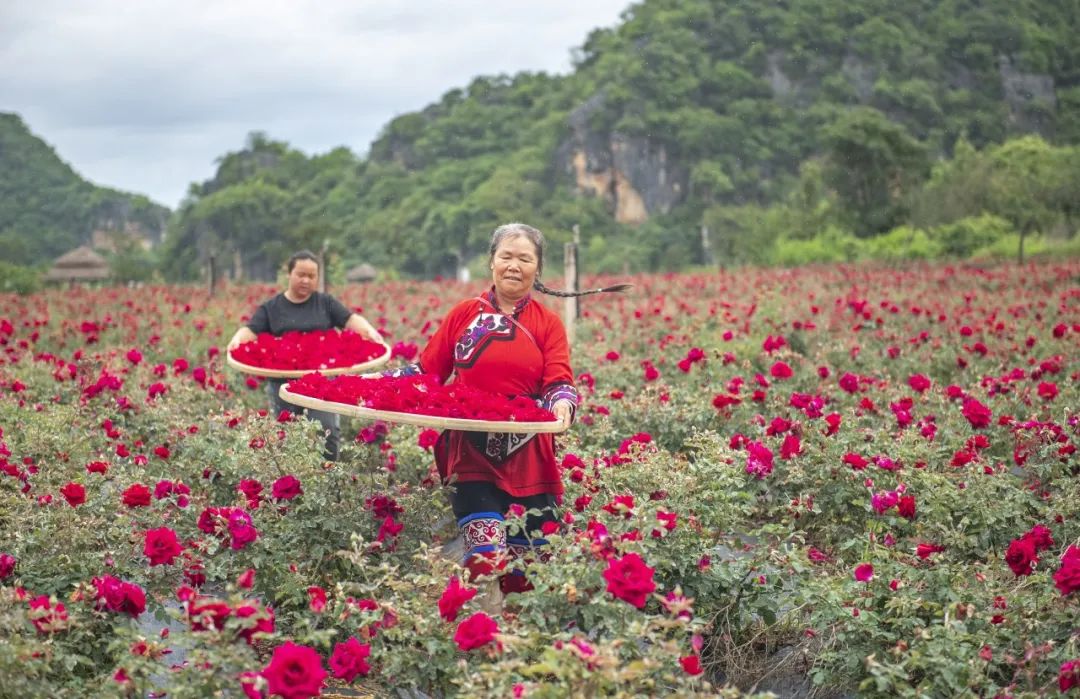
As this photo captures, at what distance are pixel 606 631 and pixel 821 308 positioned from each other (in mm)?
9224

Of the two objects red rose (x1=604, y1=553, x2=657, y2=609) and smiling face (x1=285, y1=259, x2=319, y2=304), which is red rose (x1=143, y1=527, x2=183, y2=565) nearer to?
red rose (x1=604, y1=553, x2=657, y2=609)

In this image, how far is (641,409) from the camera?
5688 mm

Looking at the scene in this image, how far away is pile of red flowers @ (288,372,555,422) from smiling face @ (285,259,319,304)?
1.97 m

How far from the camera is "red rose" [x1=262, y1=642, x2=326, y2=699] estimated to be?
6.41 feet

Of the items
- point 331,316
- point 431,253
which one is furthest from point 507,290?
point 431,253

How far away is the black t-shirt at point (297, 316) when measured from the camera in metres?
5.48

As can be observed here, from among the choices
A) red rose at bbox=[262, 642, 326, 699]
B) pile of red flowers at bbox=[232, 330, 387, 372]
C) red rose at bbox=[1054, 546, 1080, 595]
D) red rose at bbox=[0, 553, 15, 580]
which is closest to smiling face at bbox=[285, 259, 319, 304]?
pile of red flowers at bbox=[232, 330, 387, 372]

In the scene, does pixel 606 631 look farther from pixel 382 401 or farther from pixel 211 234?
pixel 211 234

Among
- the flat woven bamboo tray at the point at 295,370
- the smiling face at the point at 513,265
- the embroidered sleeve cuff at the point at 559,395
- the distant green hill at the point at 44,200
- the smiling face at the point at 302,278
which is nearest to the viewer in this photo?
the embroidered sleeve cuff at the point at 559,395

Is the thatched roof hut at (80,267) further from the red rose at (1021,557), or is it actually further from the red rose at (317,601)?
the red rose at (1021,557)

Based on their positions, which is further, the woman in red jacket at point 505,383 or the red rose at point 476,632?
the woman in red jacket at point 505,383

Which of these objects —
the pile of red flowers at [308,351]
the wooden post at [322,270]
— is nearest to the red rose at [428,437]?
the pile of red flowers at [308,351]

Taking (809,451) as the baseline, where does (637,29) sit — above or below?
above

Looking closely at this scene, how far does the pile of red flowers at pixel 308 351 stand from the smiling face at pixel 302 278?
1.14 feet
